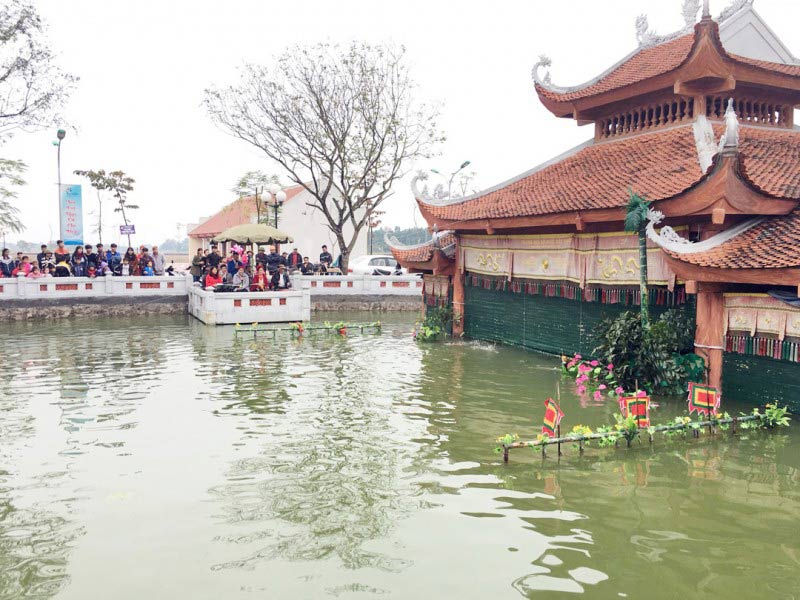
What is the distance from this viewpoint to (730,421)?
28.6 ft

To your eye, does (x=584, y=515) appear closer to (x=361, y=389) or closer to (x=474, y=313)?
(x=361, y=389)

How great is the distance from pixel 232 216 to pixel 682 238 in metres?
44.4

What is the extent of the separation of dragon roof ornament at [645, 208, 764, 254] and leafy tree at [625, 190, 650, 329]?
0.16 metres

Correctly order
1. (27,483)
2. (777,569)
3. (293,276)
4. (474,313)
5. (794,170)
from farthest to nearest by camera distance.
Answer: (293,276)
(474,313)
(794,170)
(27,483)
(777,569)

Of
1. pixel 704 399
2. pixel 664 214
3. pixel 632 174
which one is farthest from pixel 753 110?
pixel 704 399

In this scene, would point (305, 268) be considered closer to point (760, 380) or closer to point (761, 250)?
point (760, 380)

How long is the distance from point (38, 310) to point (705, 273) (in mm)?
20807

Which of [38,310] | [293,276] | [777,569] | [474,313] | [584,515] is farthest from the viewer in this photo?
[293,276]

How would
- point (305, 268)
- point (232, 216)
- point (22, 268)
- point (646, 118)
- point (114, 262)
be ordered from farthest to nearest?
point (232, 216) < point (305, 268) < point (114, 262) < point (22, 268) < point (646, 118)

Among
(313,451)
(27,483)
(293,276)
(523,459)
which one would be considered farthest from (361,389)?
(293,276)

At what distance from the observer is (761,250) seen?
9375 millimetres

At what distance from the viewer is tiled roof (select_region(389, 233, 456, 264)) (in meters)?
18.1

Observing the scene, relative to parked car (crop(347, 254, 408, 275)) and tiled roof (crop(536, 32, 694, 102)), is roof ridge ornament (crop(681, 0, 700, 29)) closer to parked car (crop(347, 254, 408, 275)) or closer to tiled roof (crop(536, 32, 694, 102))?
tiled roof (crop(536, 32, 694, 102))

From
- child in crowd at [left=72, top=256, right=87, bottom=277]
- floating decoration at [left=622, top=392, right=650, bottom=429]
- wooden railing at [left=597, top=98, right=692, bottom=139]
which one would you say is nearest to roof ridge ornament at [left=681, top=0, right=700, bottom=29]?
wooden railing at [left=597, top=98, right=692, bottom=139]
